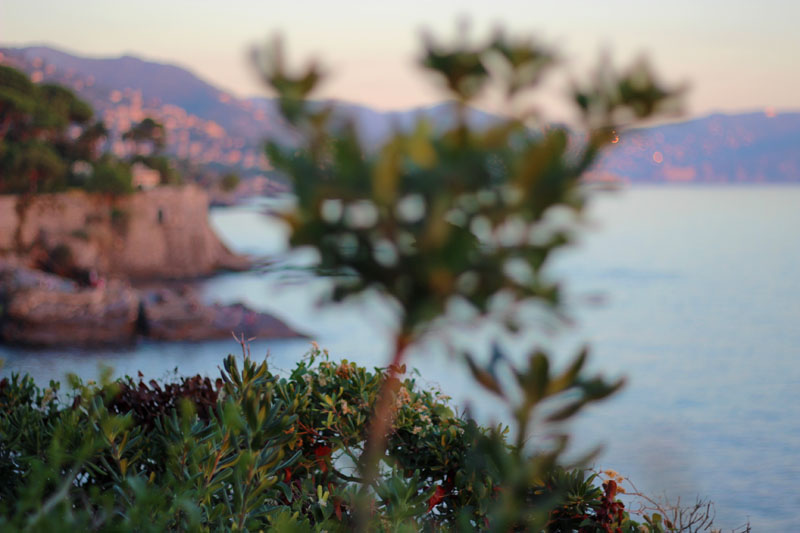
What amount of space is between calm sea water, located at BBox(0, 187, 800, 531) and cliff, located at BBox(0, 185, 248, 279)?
3421mm

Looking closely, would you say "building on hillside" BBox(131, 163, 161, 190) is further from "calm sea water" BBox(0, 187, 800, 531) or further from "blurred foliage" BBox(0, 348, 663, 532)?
"blurred foliage" BBox(0, 348, 663, 532)

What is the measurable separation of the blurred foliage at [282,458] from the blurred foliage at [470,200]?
1.71 metres

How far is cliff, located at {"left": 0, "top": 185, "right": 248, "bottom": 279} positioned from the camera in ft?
127

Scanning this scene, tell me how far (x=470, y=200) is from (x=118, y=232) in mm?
44629

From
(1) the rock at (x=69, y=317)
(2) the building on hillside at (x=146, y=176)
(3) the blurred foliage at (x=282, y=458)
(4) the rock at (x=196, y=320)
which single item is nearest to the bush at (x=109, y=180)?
(2) the building on hillside at (x=146, y=176)

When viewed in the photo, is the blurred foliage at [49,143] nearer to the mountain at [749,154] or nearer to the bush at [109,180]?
the bush at [109,180]

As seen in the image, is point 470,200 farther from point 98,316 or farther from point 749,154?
point 749,154

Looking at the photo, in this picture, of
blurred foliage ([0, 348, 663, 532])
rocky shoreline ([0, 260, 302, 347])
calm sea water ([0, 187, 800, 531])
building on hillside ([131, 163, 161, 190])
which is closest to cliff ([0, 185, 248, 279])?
rocky shoreline ([0, 260, 302, 347])

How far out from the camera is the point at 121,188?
4222cm

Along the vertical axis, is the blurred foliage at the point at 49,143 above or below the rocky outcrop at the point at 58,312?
above

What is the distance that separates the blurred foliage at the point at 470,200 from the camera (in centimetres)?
137

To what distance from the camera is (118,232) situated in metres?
43.7

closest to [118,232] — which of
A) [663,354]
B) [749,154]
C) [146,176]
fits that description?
[146,176]

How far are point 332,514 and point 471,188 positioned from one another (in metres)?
3.46
